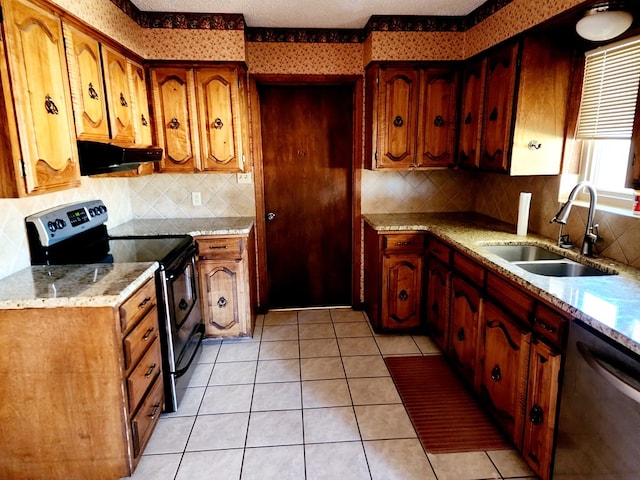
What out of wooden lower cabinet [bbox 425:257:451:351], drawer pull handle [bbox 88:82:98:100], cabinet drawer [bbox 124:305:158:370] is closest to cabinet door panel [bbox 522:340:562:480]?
wooden lower cabinet [bbox 425:257:451:351]

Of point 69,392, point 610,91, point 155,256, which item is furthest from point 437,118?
point 69,392

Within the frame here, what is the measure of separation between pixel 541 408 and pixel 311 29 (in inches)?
118

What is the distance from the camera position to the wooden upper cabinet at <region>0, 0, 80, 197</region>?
5.12ft

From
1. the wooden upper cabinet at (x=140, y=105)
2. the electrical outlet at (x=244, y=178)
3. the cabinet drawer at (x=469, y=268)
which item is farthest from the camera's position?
the electrical outlet at (x=244, y=178)

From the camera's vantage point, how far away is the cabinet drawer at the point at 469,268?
2.27 m

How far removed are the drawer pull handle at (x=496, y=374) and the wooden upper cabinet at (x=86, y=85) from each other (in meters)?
2.43

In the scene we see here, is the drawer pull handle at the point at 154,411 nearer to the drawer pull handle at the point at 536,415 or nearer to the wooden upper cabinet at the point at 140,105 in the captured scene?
the wooden upper cabinet at the point at 140,105

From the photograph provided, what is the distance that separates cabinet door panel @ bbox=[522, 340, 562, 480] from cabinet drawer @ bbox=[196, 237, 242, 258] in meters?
2.03

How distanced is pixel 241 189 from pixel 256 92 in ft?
2.65

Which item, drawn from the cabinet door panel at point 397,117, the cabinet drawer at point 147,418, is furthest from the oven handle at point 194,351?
the cabinet door panel at point 397,117

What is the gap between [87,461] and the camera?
1.78m

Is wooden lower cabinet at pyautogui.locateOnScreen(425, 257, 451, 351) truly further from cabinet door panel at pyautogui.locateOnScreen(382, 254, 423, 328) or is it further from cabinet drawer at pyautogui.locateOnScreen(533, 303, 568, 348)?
cabinet drawer at pyautogui.locateOnScreen(533, 303, 568, 348)

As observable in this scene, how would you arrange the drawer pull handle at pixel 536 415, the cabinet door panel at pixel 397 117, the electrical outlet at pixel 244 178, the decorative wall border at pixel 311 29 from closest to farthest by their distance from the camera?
the drawer pull handle at pixel 536 415 < the decorative wall border at pixel 311 29 < the cabinet door panel at pixel 397 117 < the electrical outlet at pixel 244 178

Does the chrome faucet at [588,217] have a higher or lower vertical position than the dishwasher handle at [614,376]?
higher
